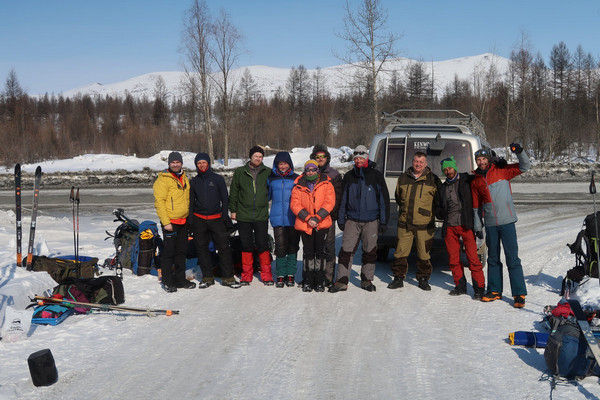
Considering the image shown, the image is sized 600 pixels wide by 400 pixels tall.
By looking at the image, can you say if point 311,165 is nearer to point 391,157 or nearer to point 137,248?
point 391,157

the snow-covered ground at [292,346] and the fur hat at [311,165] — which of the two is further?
the fur hat at [311,165]

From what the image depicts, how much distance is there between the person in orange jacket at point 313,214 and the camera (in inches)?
290

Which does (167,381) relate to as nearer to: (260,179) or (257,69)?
(260,179)

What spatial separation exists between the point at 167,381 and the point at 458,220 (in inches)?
176

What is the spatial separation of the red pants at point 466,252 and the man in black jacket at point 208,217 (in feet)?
10.5

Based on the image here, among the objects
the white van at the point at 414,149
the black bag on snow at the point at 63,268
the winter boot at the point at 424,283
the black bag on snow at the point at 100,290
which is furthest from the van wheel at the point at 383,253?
the black bag on snow at the point at 63,268

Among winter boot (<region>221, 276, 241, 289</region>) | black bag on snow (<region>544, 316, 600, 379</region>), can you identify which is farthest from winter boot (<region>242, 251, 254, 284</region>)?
black bag on snow (<region>544, 316, 600, 379</region>)

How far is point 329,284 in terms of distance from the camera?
25.3 ft

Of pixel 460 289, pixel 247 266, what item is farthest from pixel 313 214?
pixel 460 289

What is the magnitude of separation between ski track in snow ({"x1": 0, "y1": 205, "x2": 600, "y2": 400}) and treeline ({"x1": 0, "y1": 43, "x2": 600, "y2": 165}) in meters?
18.3

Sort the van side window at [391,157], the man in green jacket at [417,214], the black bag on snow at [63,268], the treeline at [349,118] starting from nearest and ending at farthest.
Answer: the man in green jacket at [417,214]
the black bag on snow at [63,268]
the van side window at [391,157]
the treeline at [349,118]

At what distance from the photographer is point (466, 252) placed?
7223 millimetres

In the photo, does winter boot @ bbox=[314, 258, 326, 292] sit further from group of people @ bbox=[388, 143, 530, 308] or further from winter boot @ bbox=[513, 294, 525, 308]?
winter boot @ bbox=[513, 294, 525, 308]

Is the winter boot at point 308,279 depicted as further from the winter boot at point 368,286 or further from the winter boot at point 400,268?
the winter boot at point 400,268
